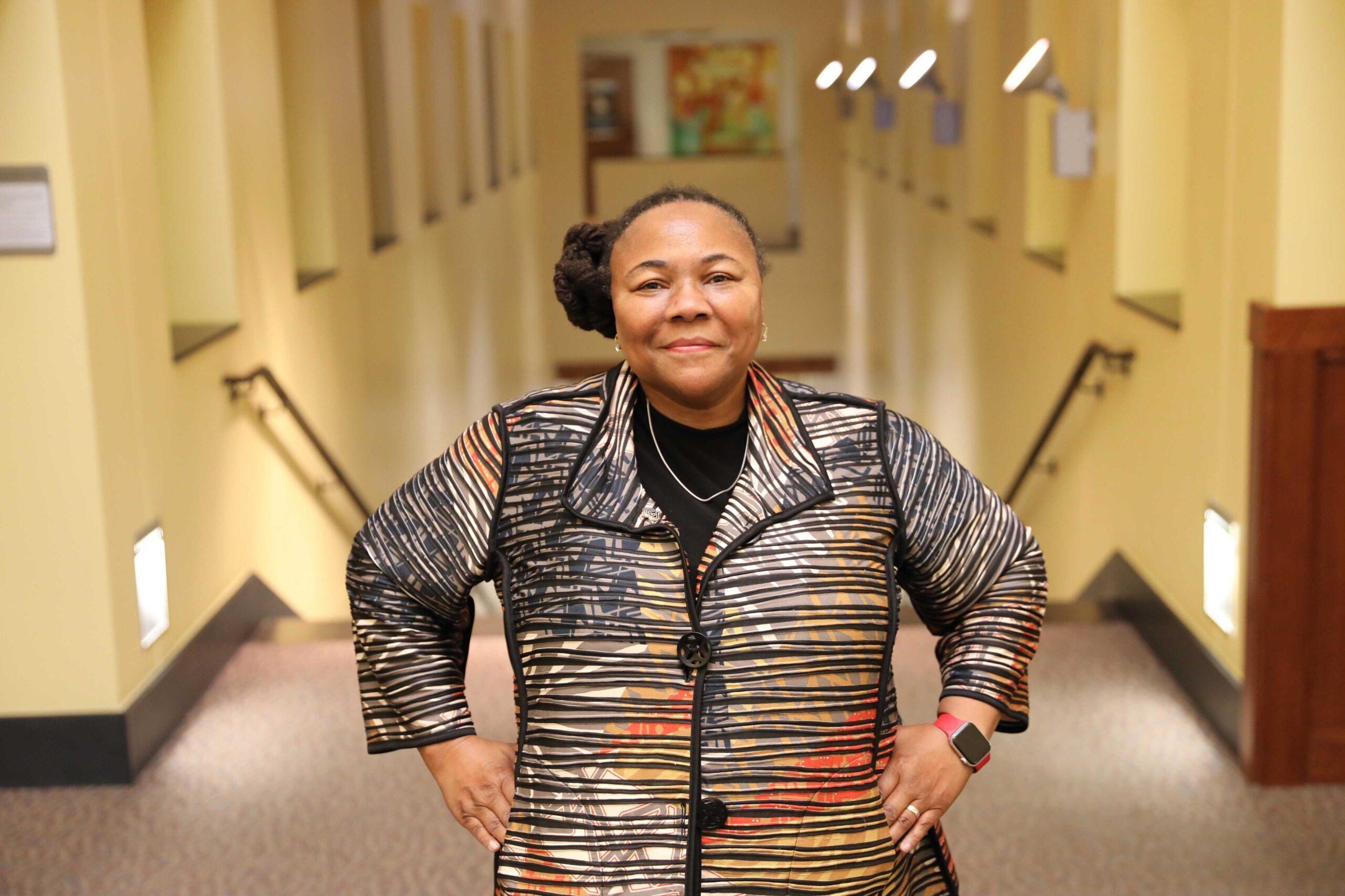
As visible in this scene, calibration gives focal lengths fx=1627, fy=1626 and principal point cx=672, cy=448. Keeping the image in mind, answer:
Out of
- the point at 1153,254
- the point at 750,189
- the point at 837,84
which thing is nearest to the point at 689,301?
the point at 1153,254

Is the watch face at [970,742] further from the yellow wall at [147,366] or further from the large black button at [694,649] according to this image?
the yellow wall at [147,366]

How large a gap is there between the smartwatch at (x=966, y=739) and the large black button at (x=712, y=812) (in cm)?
36

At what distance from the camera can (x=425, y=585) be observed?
88.0 inches

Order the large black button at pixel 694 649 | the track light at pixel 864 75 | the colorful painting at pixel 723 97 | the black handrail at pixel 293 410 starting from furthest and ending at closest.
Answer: the colorful painting at pixel 723 97 < the track light at pixel 864 75 < the black handrail at pixel 293 410 < the large black button at pixel 694 649

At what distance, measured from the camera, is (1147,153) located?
6.64 meters

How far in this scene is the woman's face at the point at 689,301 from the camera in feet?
7.13

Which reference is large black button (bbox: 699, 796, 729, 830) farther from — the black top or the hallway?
the black top

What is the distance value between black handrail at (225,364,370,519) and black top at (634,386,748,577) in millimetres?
4671

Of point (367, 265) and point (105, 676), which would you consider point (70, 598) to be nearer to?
point (105, 676)

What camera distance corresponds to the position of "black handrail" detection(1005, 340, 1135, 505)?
21.9ft

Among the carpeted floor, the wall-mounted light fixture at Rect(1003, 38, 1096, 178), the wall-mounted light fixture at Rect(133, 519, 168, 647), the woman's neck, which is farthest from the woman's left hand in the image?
the wall-mounted light fixture at Rect(1003, 38, 1096, 178)

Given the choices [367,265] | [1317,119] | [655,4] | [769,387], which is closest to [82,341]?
[769,387]

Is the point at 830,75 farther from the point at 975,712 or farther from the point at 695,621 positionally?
the point at 695,621

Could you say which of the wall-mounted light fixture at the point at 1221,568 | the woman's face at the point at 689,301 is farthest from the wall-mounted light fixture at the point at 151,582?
the woman's face at the point at 689,301
